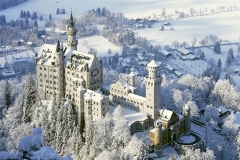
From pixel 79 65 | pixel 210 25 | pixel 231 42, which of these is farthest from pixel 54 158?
pixel 210 25

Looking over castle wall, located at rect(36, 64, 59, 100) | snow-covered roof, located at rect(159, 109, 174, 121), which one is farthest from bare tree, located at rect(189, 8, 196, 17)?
snow-covered roof, located at rect(159, 109, 174, 121)

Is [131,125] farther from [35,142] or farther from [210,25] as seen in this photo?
[210,25]

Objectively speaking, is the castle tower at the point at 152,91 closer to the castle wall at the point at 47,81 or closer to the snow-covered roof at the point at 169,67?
the castle wall at the point at 47,81

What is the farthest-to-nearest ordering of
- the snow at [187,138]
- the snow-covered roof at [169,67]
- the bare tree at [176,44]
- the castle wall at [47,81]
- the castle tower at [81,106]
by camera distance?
the bare tree at [176,44] → the snow-covered roof at [169,67] → the castle wall at [47,81] → the castle tower at [81,106] → the snow at [187,138]

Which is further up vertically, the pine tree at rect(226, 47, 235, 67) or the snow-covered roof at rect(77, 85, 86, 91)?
the snow-covered roof at rect(77, 85, 86, 91)

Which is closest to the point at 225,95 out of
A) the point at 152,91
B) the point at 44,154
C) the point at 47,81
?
the point at 152,91

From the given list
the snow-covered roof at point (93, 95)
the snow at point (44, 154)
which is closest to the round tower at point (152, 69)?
the snow-covered roof at point (93, 95)

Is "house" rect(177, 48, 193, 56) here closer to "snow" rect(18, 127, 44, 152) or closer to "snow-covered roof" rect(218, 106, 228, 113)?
"snow-covered roof" rect(218, 106, 228, 113)
